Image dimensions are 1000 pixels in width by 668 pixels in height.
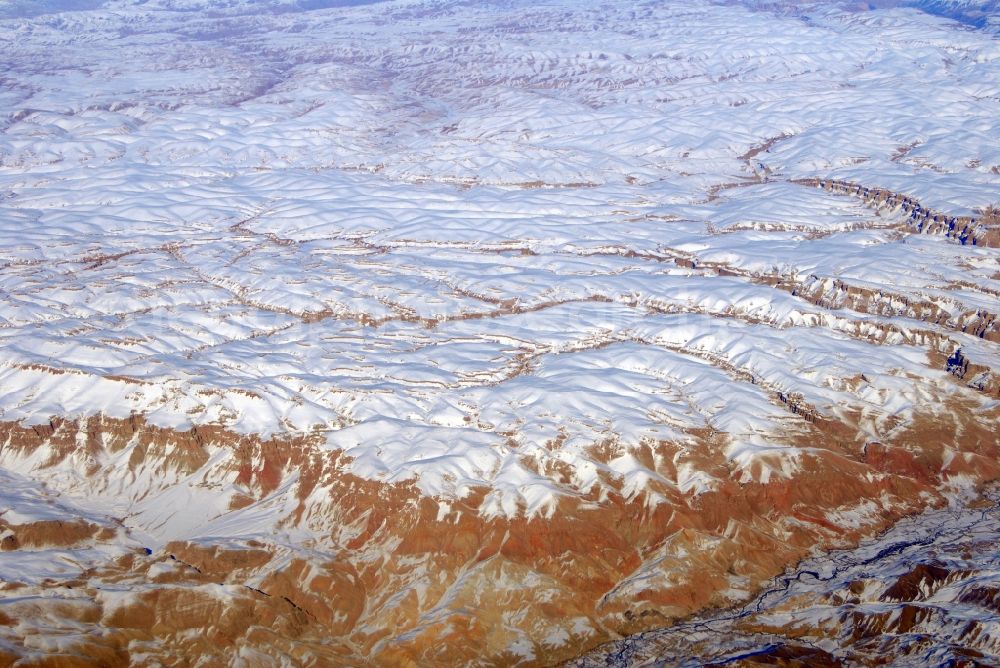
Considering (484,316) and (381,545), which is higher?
(484,316)

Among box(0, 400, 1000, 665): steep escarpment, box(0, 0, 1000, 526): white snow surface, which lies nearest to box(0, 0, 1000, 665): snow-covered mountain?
box(0, 400, 1000, 665): steep escarpment

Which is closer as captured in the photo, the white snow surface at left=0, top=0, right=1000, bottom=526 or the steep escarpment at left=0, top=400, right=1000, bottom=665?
the steep escarpment at left=0, top=400, right=1000, bottom=665

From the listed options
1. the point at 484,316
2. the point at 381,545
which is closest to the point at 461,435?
the point at 381,545

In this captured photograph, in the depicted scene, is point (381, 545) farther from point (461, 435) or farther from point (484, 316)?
point (484, 316)

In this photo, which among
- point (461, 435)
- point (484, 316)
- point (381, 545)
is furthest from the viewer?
point (484, 316)

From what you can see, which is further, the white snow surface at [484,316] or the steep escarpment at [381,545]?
the white snow surface at [484,316]

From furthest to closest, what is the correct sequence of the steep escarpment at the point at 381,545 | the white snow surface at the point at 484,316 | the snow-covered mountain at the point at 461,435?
the white snow surface at the point at 484,316
the snow-covered mountain at the point at 461,435
the steep escarpment at the point at 381,545

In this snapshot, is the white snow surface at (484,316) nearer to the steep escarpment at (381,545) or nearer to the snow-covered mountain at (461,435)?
the snow-covered mountain at (461,435)

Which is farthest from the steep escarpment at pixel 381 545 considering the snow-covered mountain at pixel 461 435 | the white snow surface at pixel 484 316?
the white snow surface at pixel 484 316

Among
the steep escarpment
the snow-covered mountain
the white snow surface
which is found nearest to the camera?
the steep escarpment

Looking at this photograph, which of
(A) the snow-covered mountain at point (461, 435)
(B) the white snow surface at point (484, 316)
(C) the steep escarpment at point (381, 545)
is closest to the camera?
(C) the steep escarpment at point (381, 545)

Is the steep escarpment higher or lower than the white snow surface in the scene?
lower

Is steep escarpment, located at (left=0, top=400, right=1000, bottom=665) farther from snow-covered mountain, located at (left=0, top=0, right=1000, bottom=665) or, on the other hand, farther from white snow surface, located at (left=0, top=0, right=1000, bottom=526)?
white snow surface, located at (left=0, top=0, right=1000, bottom=526)

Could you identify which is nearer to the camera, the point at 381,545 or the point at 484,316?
the point at 381,545
